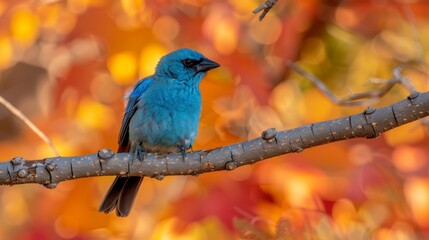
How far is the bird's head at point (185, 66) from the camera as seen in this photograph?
14.5 feet

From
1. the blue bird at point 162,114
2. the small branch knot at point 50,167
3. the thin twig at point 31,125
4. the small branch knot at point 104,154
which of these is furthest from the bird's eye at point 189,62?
the small branch knot at point 50,167

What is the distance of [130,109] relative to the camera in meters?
4.38

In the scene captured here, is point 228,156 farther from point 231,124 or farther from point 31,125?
point 231,124

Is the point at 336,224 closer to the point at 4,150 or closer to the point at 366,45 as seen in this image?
the point at 366,45

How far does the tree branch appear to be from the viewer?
9.48 ft

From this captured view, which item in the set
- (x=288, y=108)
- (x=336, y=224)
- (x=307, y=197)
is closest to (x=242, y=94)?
(x=288, y=108)

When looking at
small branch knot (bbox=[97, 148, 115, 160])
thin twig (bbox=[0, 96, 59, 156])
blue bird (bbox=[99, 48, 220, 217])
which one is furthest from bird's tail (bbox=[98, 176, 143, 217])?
small branch knot (bbox=[97, 148, 115, 160])

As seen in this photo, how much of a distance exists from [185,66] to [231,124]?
60cm

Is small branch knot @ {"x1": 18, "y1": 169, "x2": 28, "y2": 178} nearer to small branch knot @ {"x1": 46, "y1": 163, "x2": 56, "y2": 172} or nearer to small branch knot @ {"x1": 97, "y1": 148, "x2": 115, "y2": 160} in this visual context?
small branch knot @ {"x1": 46, "y1": 163, "x2": 56, "y2": 172}

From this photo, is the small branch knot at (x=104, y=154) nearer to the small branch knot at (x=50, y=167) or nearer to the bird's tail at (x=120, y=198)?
the small branch knot at (x=50, y=167)

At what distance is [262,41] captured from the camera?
558 centimetres

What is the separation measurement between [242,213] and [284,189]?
50cm

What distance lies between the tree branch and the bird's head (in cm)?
120

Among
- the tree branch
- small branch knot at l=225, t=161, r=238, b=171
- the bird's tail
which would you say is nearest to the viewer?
the tree branch
